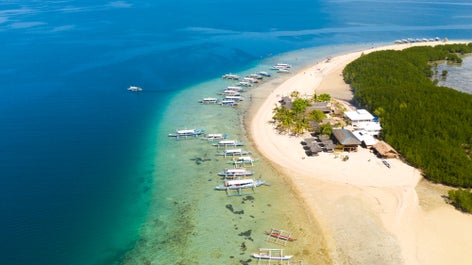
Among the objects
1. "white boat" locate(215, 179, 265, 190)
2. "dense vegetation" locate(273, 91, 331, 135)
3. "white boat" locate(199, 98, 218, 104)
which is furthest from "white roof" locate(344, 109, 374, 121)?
"white boat" locate(199, 98, 218, 104)

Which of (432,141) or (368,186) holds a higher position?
(432,141)

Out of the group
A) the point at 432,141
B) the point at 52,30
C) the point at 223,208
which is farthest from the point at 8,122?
the point at 52,30

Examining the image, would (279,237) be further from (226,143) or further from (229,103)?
(229,103)

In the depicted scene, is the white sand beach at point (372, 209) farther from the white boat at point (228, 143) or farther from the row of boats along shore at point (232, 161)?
the row of boats along shore at point (232, 161)

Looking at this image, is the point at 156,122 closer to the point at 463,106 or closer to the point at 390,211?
the point at 390,211

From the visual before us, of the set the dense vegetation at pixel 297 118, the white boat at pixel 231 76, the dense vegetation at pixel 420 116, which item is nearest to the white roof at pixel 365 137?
the dense vegetation at pixel 420 116
